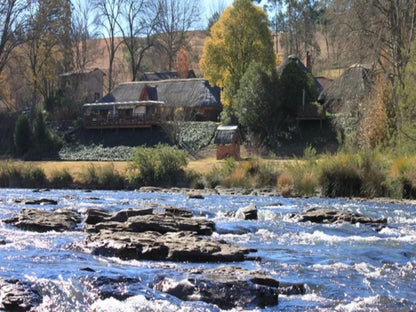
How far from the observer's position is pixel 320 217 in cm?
1970

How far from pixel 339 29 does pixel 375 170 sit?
1397cm

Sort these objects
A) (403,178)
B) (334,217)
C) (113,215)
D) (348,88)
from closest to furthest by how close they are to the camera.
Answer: (113,215)
(334,217)
(403,178)
(348,88)

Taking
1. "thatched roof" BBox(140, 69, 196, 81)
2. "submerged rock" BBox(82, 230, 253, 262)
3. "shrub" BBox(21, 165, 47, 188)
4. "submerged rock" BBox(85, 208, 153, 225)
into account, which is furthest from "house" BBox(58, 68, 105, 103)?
"submerged rock" BBox(82, 230, 253, 262)

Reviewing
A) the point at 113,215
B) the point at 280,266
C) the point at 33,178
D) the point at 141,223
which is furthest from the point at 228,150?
the point at 280,266

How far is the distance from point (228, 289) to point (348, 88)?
35.2 metres

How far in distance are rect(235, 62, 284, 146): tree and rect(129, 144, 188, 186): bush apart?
1483 centimetres

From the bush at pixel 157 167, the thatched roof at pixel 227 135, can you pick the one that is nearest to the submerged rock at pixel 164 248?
the bush at pixel 157 167

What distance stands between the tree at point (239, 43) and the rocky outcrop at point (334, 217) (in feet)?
116

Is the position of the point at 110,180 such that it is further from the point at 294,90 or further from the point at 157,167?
the point at 294,90

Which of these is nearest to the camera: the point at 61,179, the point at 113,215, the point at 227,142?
the point at 113,215

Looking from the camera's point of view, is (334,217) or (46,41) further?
(46,41)

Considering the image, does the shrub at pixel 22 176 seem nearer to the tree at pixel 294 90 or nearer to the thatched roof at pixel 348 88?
the thatched roof at pixel 348 88

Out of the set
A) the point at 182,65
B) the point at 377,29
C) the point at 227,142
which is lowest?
the point at 227,142

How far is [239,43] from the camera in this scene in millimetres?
55844
